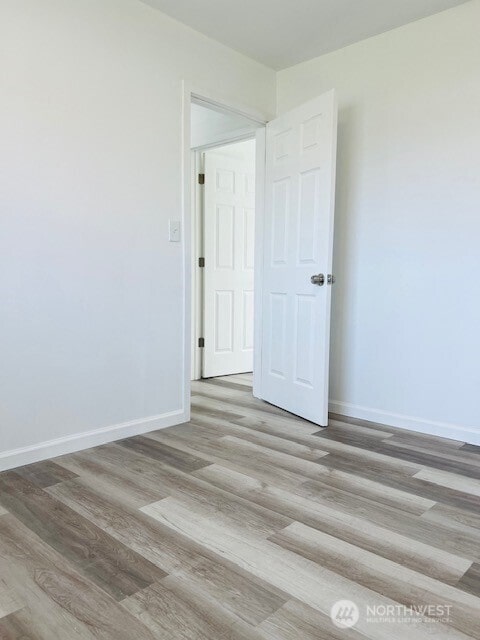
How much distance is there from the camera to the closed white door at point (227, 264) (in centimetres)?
409

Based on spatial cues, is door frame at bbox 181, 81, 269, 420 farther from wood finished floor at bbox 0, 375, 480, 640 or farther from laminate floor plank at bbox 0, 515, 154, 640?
laminate floor plank at bbox 0, 515, 154, 640

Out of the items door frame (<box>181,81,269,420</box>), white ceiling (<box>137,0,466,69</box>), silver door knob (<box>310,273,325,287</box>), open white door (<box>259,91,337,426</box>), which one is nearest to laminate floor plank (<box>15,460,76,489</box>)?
door frame (<box>181,81,269,420</box>)

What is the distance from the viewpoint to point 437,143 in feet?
8.61

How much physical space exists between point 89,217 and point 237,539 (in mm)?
1683

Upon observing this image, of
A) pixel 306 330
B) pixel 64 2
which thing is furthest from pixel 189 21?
pixel 306 330

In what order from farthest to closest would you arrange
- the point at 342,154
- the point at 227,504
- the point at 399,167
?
the point at 342,154
the point at 399,167
the point at 227,504

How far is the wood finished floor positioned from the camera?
47.6 inches

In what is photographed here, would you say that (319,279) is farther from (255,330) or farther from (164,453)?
(164,453)

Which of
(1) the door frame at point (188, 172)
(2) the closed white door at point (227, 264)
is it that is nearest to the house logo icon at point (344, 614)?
(1) the door frame at point (188, 172)

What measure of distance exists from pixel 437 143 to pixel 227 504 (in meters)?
2.24

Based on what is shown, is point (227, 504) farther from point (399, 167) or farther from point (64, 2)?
point (64, 2)

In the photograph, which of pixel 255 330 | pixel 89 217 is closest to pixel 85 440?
pixel 89 217
